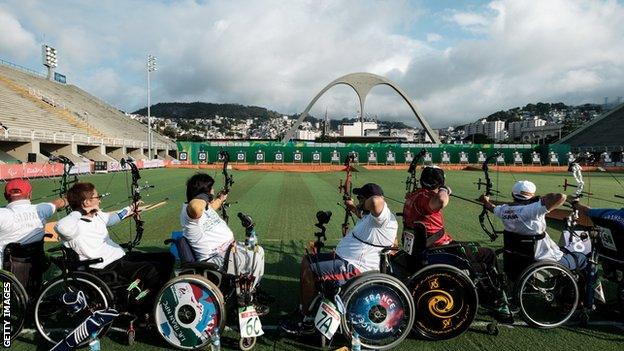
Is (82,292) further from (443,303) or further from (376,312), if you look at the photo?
(443,303)

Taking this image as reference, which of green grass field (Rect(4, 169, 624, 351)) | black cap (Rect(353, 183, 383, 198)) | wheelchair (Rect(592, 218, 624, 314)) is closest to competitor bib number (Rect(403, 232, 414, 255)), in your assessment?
black cap (Rect(353, 183, 383, 198))

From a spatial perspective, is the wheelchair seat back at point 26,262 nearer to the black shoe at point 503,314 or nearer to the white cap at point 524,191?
the black shoe at point 503,314

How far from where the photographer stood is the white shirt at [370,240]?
338 cm

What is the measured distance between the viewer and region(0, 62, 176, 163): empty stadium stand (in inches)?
1143

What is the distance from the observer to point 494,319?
12.0 ft

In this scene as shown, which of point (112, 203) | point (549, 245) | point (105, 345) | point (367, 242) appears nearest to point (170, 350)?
point (105, 345)

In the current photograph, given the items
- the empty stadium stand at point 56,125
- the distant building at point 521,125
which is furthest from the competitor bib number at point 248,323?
the distant building at point 521,125

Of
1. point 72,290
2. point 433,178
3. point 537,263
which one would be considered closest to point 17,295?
point 72,290

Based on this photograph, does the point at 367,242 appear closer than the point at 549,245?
Yes

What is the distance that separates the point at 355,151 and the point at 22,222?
139ft

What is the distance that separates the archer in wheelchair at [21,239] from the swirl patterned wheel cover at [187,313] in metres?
1.36

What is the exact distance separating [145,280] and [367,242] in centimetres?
203

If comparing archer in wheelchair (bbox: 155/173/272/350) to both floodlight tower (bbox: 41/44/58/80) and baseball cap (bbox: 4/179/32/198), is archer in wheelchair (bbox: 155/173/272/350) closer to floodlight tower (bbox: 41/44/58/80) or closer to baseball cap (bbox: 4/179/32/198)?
baseball cap (bbox: 4/179/32/198)

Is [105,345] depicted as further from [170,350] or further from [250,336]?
[250,336]
